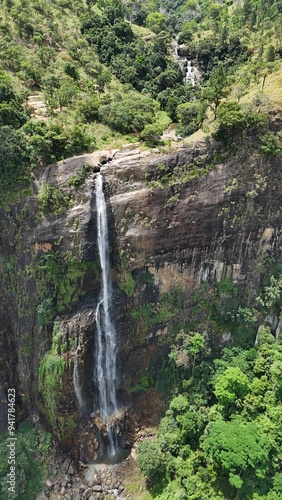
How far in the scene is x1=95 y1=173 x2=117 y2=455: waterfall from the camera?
70.8 feet

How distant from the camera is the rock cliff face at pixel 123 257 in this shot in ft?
68.4

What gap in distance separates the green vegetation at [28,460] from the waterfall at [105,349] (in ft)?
13.5

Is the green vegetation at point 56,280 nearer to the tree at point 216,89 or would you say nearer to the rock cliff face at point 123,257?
the rock cliff face at point 123,257

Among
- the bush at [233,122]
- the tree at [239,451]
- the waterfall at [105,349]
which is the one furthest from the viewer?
the waterfall at [105,349]

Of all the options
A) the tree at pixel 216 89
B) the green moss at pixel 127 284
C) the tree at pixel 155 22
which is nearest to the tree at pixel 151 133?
the tree at pixel 216 89

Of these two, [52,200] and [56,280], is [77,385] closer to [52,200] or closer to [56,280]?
[56,280]

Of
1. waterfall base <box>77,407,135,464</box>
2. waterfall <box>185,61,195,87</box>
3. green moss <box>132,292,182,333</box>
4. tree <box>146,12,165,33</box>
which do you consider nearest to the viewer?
waterfall base <box>77,407,135,464</box>

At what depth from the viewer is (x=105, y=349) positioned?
888 inches

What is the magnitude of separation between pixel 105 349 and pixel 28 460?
27.3 feet

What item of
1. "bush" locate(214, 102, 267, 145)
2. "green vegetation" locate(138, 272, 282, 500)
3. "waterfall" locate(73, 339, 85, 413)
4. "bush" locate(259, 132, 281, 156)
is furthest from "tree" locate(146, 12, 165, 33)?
"waterfall" locate(73, 339, 85, 413)

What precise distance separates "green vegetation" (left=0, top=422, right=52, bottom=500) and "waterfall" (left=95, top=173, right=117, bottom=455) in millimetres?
4129

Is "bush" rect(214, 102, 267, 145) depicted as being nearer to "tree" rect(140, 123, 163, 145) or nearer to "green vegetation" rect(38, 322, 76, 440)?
"tree" rect(140, 123, 163, 145)

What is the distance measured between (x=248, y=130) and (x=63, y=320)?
1660 centimetres

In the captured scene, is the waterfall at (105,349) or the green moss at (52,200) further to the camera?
the waterfall at (105,349)
